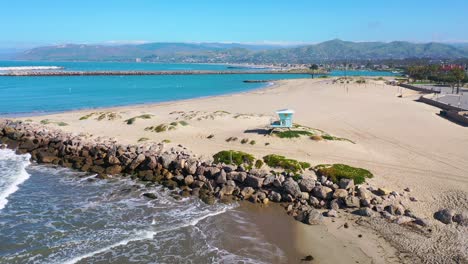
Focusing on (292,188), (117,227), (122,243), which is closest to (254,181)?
(292,188)

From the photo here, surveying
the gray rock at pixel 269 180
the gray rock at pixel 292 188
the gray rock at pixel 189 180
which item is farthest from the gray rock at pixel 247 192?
the gray rock at pixel 189 180

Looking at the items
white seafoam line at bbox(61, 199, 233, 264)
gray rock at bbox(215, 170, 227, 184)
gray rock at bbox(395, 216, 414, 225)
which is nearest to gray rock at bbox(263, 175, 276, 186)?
gray rock at bbox(215, 170, 227, 184)

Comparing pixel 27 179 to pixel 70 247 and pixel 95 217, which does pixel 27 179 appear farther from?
pixel 70 247

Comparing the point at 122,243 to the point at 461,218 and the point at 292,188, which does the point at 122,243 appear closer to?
the point at 292,188

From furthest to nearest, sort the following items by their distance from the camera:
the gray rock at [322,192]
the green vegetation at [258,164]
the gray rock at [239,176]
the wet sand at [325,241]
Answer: the green vegetation at [258,164], the gray rock at [239,176], the gray rock at [322,192], the wet sand at [325,241]

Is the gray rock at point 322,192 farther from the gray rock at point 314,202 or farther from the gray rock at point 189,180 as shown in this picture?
the gray rock at point 189,180

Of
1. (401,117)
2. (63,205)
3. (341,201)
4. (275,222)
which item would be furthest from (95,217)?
(401,117)
